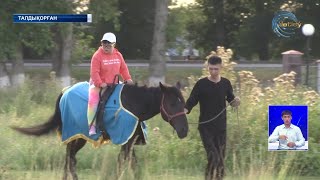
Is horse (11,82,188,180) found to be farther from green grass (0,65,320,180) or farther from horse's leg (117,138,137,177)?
green grass (0,65,320,180)

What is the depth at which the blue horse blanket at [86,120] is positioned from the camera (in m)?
8.25

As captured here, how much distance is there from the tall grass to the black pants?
0.38 m

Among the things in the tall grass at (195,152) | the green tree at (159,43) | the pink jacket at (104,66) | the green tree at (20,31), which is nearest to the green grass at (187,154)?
the tall grass at (195,152)

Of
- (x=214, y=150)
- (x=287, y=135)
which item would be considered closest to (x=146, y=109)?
(x=214, y=150)

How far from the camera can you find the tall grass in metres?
8.75

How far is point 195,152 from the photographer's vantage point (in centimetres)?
1039

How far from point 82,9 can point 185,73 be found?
13706 mm

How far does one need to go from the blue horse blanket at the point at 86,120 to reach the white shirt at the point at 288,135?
6.26 feet

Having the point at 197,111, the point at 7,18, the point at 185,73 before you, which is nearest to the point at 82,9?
the point at 7,18

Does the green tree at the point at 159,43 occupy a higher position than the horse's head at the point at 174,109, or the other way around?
the green tree at the point at 159,43

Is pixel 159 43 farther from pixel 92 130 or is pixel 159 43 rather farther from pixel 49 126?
pixel 92 130

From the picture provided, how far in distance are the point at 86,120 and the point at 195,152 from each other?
2.51 metres

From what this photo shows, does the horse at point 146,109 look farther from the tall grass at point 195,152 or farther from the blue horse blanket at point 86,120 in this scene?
the tall grass at point 195,152

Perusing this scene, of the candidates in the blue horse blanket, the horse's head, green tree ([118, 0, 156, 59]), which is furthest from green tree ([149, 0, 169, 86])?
the horse's head
